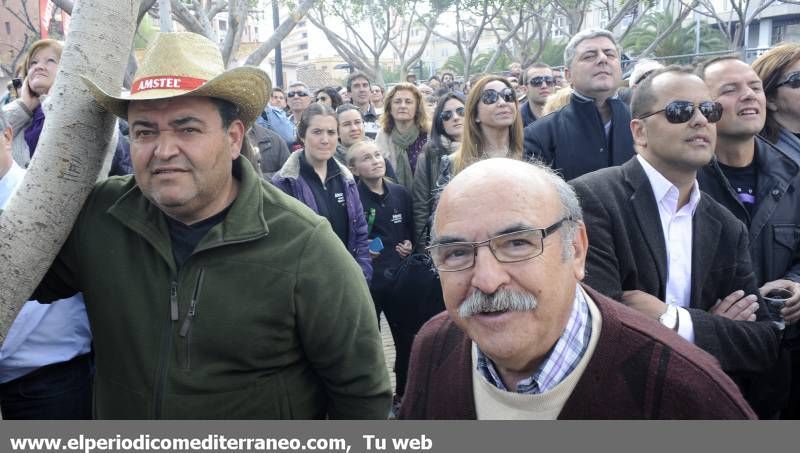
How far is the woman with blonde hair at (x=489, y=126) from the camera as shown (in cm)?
500

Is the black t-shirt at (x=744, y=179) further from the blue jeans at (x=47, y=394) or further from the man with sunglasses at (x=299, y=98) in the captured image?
the man with sunglasses at (x=299, y=98)

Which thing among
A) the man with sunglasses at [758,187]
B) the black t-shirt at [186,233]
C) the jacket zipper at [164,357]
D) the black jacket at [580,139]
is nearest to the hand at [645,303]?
the man with sunglasses at [758,187]

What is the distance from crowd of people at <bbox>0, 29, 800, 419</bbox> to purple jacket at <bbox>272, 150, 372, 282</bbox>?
235 centimetres

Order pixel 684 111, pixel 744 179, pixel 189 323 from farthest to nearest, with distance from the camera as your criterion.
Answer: pixel 744 179, pixel 684 111, pixel 189 323

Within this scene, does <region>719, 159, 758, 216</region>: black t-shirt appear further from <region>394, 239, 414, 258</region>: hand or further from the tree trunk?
the tree trunk

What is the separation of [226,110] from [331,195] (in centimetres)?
283

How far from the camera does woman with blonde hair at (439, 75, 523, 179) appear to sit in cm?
500

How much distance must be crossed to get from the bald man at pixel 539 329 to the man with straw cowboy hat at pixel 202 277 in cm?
62

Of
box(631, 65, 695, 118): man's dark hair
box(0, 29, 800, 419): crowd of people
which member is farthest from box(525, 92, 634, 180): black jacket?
box(631, 65, 695, 118): man's dark hair

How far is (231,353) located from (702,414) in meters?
1.46

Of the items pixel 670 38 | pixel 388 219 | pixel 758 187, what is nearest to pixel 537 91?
pixel 388 219

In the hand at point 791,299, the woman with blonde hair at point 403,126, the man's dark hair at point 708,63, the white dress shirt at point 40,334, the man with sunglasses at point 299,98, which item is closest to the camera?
the white dress shirt at point 40,334

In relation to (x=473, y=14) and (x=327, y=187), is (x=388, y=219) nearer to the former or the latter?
(x=327, y=187)

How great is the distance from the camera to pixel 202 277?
2379 millimetres
